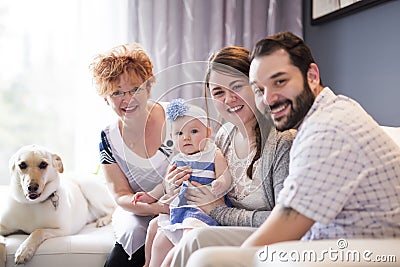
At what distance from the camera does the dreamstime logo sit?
1.22 meters

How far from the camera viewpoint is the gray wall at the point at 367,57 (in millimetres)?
2715

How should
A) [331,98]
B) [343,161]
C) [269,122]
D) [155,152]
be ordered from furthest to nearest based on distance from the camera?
[155,152] < [269,122] < [331,98] < [343,161]

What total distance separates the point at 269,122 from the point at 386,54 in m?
1.11

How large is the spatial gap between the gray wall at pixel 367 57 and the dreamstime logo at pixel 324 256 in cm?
151

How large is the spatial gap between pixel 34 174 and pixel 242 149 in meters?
0.95

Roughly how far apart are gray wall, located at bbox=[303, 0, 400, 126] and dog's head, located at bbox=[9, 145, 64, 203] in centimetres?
137

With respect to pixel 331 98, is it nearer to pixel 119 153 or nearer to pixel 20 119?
pixel 119 153

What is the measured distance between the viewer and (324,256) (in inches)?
48.8

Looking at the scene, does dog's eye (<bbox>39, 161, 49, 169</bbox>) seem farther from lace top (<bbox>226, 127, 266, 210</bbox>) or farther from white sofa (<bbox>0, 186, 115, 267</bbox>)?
lace top (<bbox>226, 127, 266, 210</bbox>)

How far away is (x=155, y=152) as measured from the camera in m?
2.18

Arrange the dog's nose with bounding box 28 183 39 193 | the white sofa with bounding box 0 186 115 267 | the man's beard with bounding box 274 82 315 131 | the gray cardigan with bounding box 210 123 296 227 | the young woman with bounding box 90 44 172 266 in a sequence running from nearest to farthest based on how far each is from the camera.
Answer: the man's beard with bounding box 274 82 315 131, the gray cardigan with bounding box 210 123 296 227, the young woman with bounding box 90 44 172 266, the white sofa with bounding box 0 186 115 267, the dog's nose with bounding box 28 183 39 193

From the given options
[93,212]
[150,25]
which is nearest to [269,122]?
[93,212]

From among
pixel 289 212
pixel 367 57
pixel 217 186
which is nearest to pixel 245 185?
pixel 217 186

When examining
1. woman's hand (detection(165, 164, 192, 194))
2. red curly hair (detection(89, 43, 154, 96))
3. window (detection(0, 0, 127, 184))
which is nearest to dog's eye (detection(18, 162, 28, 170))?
red curly hair (detection(89, 43, 154, 96))
